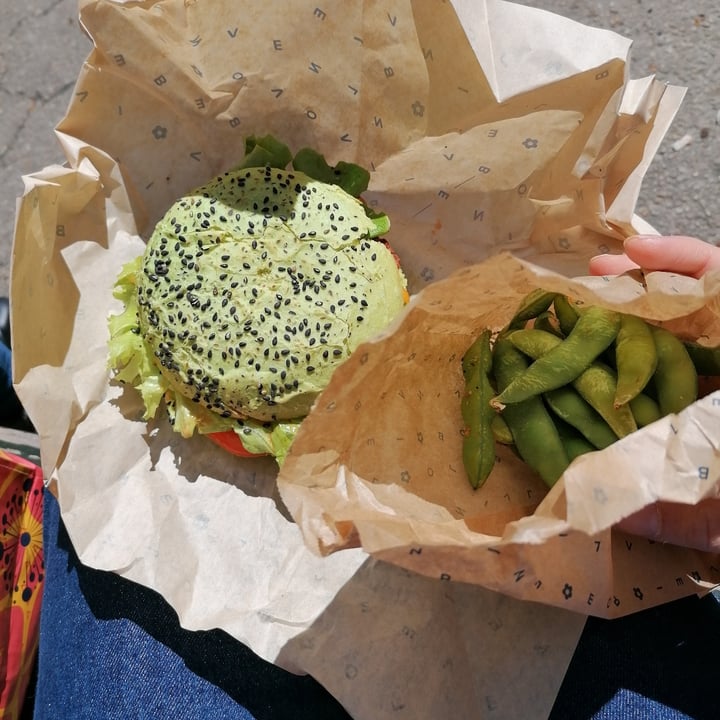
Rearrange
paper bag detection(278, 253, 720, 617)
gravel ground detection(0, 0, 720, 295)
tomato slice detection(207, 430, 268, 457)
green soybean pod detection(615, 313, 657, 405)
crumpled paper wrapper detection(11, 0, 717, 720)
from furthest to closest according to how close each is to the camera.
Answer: gravel ground detection(0, 0, 720, 295)
tomato slice detection(207, 430, 268, 457)
crumpled paper wrapper detection(11, 0, 717, 720)
green soybean pod detection(615, 313, 657, 405)
paper bag detection(278, 253, 720, 617)

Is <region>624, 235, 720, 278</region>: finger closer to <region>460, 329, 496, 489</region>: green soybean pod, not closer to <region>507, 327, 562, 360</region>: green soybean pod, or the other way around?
<region>507, 327, 562, 360</region>: green soybean pod

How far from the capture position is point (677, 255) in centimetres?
141

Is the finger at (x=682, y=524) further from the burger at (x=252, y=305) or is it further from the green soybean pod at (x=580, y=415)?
the burger at (x=252, y=305)

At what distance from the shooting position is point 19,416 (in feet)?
7.32

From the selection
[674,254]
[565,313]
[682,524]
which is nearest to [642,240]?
[674,254]

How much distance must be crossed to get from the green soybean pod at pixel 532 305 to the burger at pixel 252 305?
32 centimetres

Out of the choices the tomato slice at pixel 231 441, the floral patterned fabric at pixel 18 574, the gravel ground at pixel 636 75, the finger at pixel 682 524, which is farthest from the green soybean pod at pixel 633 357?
the floral patterned fabric at pixel 18 574

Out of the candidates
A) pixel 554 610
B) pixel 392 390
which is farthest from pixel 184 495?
pixel 554 610

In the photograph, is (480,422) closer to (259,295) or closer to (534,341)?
(534,341)

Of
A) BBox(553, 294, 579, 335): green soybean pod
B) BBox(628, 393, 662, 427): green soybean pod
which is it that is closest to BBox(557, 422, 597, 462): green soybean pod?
BBox(628, 393, 662, 427): green soybean pod

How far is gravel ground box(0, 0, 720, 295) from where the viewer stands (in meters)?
2.39

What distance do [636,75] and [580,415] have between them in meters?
1.68

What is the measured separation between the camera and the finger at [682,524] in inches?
50.2

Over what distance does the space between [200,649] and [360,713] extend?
445 millimetres
